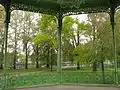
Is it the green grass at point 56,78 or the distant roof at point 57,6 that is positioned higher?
the distant roof at point 57,6

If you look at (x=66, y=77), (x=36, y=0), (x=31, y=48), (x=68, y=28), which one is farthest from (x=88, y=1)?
(x=31, y=48)

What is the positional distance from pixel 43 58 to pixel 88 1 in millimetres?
21550

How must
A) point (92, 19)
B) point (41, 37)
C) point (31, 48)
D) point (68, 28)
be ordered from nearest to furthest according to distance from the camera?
point (92, 19)
point (68, 28)
point (41, 37)
point (31, 48)

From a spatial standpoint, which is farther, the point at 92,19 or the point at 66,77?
the point at 92,19

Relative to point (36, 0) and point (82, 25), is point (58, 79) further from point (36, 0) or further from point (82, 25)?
point (82, 25)

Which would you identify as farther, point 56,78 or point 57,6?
point 57,6

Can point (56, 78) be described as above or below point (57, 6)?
below

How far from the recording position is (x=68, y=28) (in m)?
19.1

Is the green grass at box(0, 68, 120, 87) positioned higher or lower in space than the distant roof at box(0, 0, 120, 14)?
lower

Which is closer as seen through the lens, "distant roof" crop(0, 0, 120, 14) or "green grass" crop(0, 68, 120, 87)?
"green grass" crop(0, 68, 120, 87)

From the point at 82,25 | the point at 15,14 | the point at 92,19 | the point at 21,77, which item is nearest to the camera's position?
the point at 21,77

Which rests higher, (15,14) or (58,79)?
(15,14)

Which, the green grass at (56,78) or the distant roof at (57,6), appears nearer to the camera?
the green grass at (56,78)

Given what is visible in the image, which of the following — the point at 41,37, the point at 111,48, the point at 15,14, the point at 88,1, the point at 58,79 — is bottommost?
the point at 58,79
